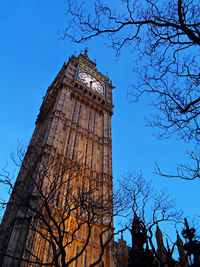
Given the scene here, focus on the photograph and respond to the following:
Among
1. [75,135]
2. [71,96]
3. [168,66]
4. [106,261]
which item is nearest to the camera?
[168,66]

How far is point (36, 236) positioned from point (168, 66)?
14.5m

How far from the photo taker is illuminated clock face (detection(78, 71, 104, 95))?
36531mm

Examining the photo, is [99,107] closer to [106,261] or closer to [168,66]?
[106,261]

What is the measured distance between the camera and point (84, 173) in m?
23.5

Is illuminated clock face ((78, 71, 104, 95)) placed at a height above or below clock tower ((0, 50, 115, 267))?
above

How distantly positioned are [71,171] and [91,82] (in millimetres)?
20570

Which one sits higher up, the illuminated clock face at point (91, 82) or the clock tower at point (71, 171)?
the illuminated clock face at point (91, 82)

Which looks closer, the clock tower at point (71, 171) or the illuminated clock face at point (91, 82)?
the clock tower at point (71, 171)

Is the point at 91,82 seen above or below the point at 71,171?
above

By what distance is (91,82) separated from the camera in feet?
123

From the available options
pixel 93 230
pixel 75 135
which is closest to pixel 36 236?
pixel 93 230

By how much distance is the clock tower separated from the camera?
14.4m

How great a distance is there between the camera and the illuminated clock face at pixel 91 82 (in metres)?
36.5

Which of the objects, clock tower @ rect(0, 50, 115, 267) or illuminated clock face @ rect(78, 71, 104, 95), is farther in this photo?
illuminated clock face @ rect(78, 71, 104, 95)
